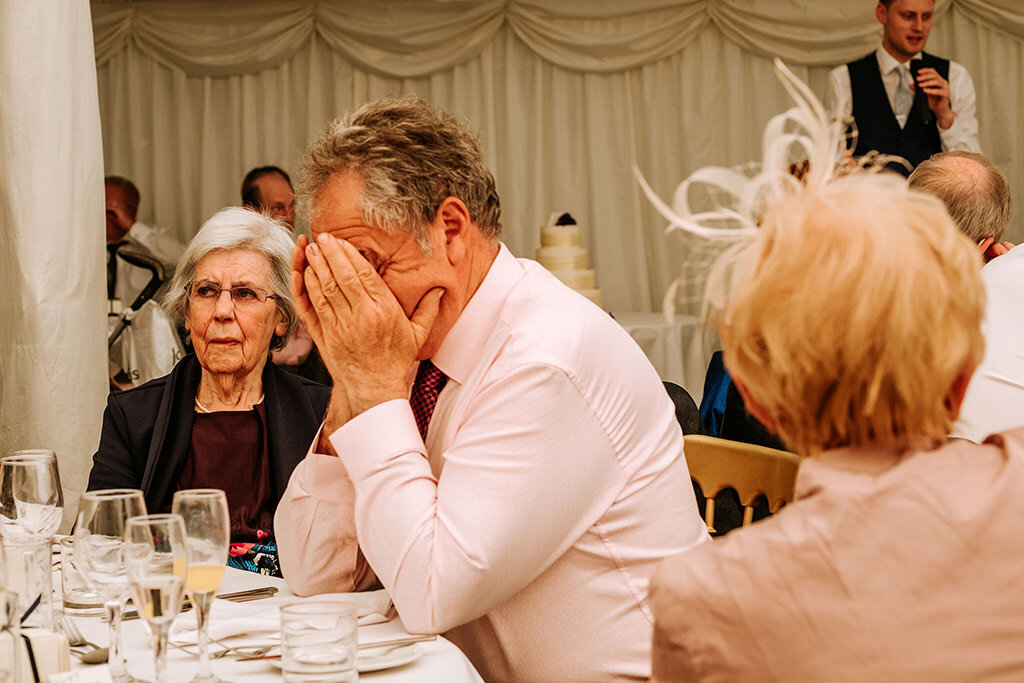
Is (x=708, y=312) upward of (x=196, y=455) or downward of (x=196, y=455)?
upward

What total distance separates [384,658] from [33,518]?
573 mm

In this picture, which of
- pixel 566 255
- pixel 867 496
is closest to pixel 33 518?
pixel 867 496

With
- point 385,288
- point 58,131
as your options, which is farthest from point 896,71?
point 385,288

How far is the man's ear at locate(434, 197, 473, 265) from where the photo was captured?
1719 mm

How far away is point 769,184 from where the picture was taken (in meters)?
1.01

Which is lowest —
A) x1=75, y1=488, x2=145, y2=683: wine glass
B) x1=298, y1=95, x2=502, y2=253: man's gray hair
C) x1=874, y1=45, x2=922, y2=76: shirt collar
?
x1=75, y1=488, x2=145, y2=683: wine glass

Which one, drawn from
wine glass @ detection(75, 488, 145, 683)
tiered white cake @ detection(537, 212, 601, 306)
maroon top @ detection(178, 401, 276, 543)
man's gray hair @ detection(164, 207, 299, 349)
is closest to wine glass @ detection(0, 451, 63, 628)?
wine glass @ detection(75, 488, 145, 683)

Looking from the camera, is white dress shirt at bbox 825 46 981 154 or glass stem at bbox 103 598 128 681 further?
white dress shirt at bbox 825 46 981 154

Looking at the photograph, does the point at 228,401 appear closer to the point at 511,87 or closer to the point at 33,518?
the point at 33,518

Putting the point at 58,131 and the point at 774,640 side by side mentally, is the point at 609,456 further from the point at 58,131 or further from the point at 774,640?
the point at 58,131

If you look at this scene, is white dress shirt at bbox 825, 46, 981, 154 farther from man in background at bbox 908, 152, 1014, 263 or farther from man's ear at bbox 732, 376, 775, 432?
man's ear at bbox 732, 376, 775, 432

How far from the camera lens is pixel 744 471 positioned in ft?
6.80

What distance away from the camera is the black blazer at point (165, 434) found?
2420 millimetres

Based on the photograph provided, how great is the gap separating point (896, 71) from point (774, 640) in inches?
232
